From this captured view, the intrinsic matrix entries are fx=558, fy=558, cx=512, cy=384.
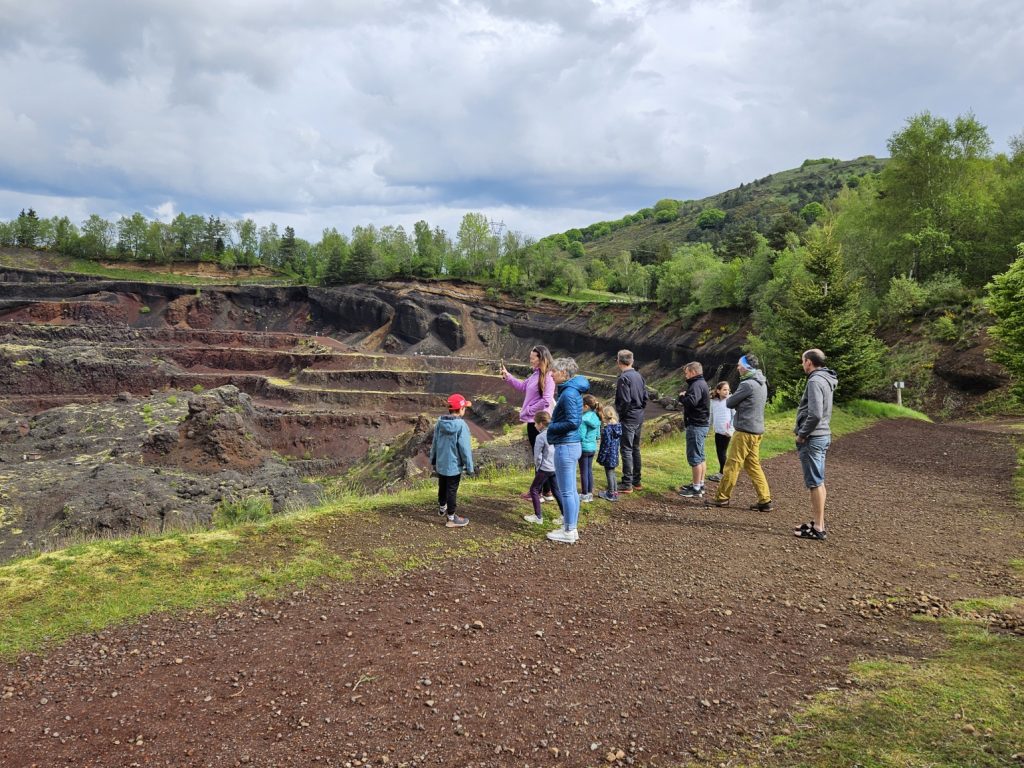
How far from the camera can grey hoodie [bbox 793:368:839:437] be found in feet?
23.9

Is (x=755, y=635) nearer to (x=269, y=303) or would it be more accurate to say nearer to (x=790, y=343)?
(x=790, y=343)

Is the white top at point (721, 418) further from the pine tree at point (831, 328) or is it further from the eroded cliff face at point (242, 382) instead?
the pine tree at point (831, 328)

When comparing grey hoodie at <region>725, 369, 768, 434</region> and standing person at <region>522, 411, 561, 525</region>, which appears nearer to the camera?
standing person at <region>522, 411, 561, 525</region>

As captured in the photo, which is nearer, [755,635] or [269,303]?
[755,635]

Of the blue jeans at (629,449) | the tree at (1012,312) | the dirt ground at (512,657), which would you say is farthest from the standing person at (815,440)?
the tree at (1012,312)

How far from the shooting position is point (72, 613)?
15.7ft

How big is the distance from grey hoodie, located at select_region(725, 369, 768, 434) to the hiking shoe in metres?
1.56

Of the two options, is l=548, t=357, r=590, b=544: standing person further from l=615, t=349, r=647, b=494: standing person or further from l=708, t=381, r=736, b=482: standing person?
l=708, t=381, r=736, b=482: standing person

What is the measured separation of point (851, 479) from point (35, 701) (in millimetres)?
12505

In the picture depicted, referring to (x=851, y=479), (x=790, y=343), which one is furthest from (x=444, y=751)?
(x=790, y=343)

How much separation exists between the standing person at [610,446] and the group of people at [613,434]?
0.02 meters

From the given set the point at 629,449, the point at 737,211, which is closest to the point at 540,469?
the point at 629,449

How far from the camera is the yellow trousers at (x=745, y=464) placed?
841cm

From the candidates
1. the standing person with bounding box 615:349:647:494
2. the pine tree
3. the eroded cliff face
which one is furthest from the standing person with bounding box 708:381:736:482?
the pine tree
